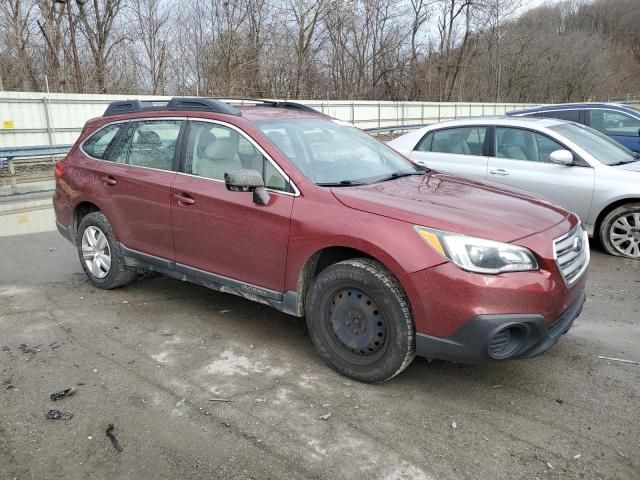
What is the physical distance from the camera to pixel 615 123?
10156 millimetres

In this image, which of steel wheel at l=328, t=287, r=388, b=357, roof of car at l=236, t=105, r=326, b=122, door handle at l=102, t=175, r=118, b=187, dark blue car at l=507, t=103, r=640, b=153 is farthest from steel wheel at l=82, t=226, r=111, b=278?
dark blue car at l=507, t=103, r=640, b=153

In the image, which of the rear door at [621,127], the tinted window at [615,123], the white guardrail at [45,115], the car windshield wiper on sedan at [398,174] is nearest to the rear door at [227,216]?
the car windshield wiper on sedan at [398,174]

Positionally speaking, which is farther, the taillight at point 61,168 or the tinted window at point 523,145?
the tinted window at point 523,145

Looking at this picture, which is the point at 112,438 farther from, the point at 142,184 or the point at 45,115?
the point at 45,115

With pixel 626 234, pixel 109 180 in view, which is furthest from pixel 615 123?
pixel 109 180

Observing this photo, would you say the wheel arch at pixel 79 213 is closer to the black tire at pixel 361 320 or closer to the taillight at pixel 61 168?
the taillight at pixel 61 168

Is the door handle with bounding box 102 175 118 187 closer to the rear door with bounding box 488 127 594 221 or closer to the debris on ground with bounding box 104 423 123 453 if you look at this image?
the debris on ground with bounding box 104 423 123 453

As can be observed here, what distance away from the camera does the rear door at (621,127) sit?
10.0m

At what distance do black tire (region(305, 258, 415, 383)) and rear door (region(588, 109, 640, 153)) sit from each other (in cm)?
841

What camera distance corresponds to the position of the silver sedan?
20.9 feet

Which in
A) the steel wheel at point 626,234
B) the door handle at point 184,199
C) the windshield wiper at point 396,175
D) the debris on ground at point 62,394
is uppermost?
the windshield wiper at point 396,175

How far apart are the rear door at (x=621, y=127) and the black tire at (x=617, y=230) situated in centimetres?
Answer: 425

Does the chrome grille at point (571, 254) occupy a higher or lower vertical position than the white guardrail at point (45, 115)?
lower

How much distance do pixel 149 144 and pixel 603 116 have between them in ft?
27.8
